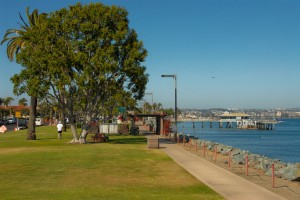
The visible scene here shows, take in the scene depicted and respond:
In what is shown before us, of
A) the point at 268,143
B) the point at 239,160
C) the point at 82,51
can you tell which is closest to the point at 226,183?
the point at 239,160

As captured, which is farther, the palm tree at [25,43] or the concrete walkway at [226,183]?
the palm tree at [25,43]

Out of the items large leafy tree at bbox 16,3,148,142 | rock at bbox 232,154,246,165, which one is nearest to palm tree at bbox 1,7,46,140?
large leafy tree at bbox 16,3,148,142

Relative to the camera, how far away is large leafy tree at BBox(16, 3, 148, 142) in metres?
35.1

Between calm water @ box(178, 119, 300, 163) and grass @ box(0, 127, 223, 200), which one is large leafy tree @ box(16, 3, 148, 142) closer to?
grass @ box(0, 127, 223, 200)

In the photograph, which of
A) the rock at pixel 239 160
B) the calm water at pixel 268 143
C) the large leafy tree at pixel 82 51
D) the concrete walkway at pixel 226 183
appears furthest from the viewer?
the calm water at pixel 268 143

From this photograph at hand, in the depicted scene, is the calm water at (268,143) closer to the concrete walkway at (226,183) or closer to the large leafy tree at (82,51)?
the large leafy tree at (82,51)

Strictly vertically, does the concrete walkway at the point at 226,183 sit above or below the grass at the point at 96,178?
below

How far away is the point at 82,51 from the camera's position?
120 ft

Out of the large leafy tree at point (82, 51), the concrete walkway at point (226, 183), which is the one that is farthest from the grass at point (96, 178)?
the large leafy tree at point (82, 51)

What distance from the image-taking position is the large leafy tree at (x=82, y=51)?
1380 inches

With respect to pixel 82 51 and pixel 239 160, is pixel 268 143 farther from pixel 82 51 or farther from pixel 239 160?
pixel 239 160

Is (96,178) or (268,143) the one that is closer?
(96,178)

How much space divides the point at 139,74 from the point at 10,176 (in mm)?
20291

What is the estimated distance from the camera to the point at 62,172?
19.4 metres
